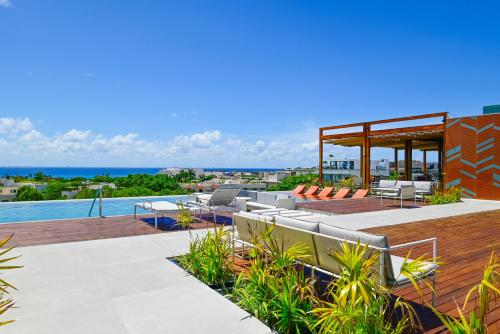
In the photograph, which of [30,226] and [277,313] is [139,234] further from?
[277,313]

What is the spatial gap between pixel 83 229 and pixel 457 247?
7341 mm

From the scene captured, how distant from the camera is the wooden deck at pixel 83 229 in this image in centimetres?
643

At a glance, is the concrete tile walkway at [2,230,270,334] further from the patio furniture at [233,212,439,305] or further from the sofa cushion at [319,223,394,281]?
the sofa cushion at [319,223,394,281]

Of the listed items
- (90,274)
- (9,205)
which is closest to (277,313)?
(90,274)

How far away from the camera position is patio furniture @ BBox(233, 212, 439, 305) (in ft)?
9.55

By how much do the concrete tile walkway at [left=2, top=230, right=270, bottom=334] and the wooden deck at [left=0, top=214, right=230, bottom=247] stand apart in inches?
41.1

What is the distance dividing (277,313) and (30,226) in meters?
7.01

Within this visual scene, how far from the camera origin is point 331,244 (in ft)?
10.6

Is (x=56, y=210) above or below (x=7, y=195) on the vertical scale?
above

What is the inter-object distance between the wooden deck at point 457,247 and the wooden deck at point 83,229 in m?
4.30

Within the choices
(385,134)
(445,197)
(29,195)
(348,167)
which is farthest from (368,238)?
(29,195)

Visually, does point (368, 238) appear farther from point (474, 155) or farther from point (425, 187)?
point (474, 155)


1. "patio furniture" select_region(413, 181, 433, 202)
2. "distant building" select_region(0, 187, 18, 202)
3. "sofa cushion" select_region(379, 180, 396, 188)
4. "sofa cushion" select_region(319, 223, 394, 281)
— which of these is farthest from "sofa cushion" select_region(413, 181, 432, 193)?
"distant building" select_region(0, 187, 18, 202)

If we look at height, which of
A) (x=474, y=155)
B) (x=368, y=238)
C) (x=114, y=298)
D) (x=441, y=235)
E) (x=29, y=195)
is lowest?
(x=29, y=195)
